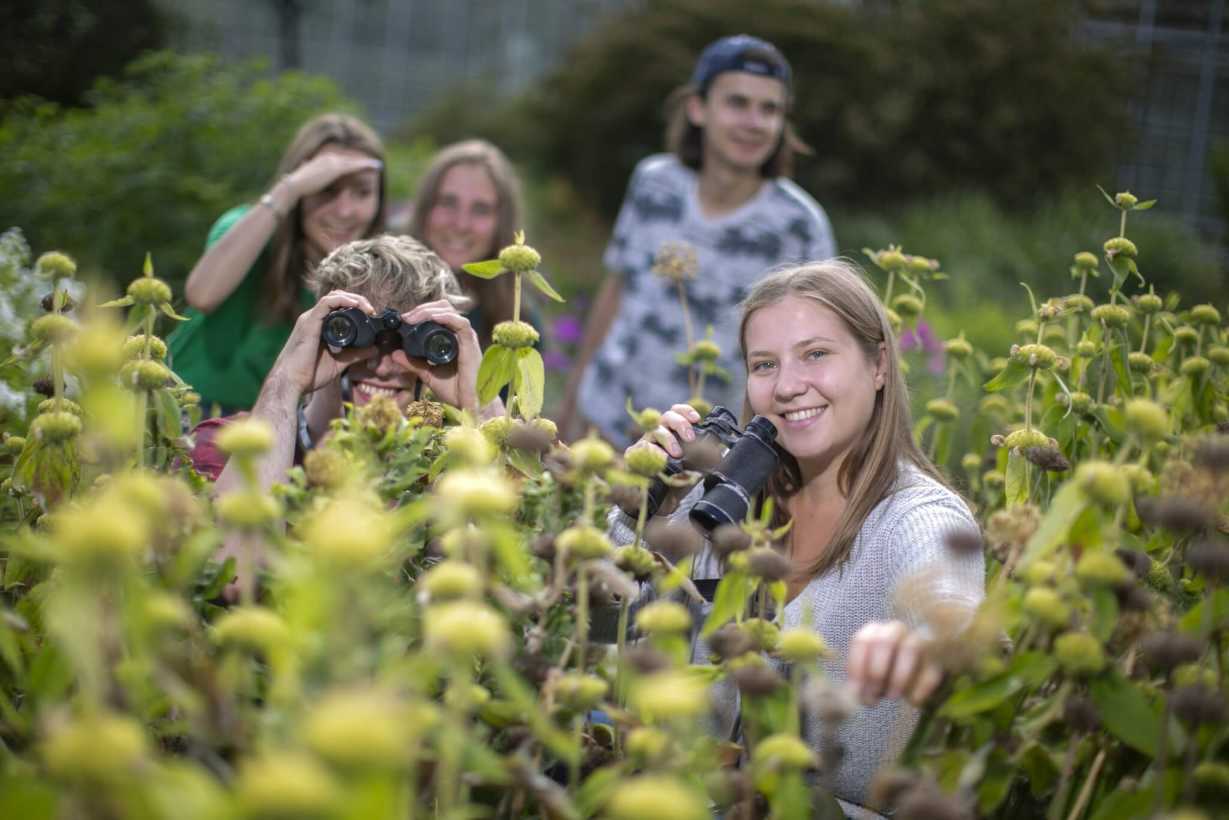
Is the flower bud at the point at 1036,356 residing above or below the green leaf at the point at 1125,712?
above

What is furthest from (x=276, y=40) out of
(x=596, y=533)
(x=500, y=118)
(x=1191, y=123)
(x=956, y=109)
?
(x=596, y=533)

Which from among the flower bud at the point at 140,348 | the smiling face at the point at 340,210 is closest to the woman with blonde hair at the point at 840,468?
the flower bud at the point at 140,348

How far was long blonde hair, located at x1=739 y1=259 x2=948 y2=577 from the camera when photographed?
1843 mm

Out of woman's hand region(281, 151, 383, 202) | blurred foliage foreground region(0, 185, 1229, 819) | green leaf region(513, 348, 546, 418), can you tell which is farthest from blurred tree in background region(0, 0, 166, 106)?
blurred foliage foreground region(0, 185, 1229, 819)

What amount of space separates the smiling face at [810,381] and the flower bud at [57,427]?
1.02 m

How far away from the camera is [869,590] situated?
66.0 inches

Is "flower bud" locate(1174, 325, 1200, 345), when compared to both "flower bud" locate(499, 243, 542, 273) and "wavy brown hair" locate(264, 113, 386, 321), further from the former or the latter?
"wavy brown hair" locate(264, 113, 386, 321)

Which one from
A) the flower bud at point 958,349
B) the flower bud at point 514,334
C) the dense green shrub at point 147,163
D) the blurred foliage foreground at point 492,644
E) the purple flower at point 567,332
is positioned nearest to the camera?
the blurred foliage foreground at point 492,644

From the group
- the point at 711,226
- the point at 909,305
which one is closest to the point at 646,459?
the point at 909,305

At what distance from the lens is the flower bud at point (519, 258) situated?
1.45 meters

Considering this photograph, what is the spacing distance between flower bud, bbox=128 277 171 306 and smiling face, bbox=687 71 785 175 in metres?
2.21

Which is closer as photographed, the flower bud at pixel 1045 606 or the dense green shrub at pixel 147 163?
the flower bud at pixel 1045 606

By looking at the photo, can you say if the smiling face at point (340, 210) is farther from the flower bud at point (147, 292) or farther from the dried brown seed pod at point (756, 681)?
the dried brown seed pod at point (756, 681)

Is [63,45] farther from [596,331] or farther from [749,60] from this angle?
[749,60]
